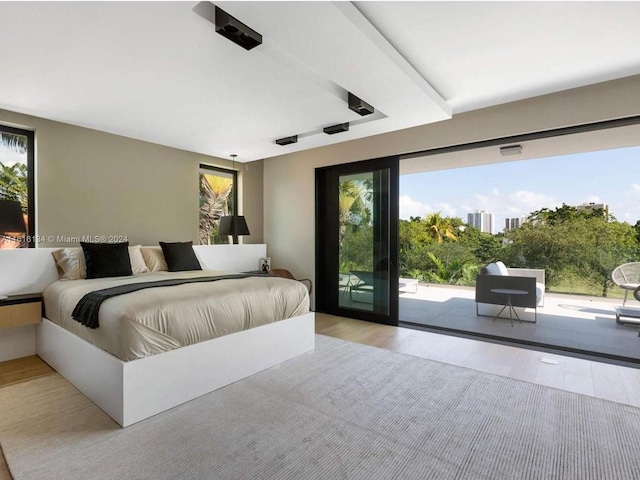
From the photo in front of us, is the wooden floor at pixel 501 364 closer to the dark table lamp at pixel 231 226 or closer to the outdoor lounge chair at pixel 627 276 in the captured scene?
the outdoor lounge chair at pixel 627 276

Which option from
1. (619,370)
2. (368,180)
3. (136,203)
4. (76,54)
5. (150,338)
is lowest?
(619,370)

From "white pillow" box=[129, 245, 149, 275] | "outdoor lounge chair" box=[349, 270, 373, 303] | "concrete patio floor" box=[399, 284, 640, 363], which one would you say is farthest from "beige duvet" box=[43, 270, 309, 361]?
"concrete patio floor" box=[399, 284, 640, 363]

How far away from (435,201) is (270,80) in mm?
5088

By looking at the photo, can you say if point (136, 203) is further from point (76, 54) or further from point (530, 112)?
point (530, 112)

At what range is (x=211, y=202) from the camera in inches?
210

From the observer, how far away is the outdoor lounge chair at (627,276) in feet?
13.6

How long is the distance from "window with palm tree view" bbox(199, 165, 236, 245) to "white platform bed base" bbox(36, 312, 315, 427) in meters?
2.48

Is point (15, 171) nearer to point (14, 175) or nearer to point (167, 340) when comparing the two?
point (14, 175)

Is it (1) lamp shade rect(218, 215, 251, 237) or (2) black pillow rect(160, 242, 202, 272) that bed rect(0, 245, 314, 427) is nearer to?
(2) black pillow rect(160, 242, 202, 272)

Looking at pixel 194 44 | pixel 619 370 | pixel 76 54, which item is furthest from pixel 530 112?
pixel 76 54

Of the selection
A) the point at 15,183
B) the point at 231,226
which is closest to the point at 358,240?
the point at 231,226

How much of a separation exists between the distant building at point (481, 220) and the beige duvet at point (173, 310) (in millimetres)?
4415

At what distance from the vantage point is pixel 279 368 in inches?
117

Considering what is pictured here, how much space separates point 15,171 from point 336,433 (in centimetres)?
421
